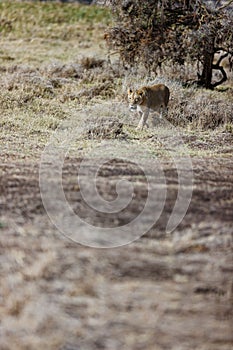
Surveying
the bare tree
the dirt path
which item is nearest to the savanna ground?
the dirt path

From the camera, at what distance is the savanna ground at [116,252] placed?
390 cm

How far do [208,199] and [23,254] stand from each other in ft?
7.09

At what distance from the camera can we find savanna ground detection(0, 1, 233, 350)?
3898mm

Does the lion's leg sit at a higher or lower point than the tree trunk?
lower

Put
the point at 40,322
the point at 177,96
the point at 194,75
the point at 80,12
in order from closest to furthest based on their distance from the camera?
the point at 40,322
the point at 177,96
the point at 194,75
the point at 80,12

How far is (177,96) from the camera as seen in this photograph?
11562mm

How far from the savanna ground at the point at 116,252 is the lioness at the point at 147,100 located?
0.26 m

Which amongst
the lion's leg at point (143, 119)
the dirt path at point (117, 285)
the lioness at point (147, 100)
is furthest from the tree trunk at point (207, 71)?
the dirt path at point (117, 285)

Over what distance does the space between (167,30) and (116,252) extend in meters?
9.67

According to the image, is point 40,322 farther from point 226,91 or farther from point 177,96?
point 226,91

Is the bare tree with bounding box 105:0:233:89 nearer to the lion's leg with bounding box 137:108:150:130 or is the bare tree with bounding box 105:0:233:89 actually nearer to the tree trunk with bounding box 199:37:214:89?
the tree trunk with bounding box 199:37:214:89

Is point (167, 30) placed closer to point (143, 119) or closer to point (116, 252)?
point (143, 119)

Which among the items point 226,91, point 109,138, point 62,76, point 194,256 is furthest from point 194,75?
point 194,256

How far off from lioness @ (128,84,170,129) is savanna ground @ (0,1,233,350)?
0.85 ft
